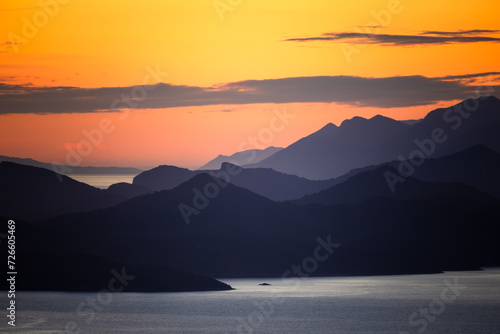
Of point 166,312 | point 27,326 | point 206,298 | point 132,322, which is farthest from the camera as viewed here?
point 206,298

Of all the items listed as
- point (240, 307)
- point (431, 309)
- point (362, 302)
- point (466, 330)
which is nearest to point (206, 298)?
point (240, 307)

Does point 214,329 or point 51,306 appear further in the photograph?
point 51,306

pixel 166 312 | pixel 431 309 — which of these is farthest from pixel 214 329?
pixel 431 309

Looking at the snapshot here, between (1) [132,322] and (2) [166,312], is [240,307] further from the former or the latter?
(1) [132,322]

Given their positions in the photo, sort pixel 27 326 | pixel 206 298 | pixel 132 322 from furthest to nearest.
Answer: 1. pixel 206 298
2. pixel 132 322
3. pixel 27 326

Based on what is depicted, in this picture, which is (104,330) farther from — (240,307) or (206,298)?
(206,298)

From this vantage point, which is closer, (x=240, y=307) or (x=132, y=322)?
(x=132, y=322)
